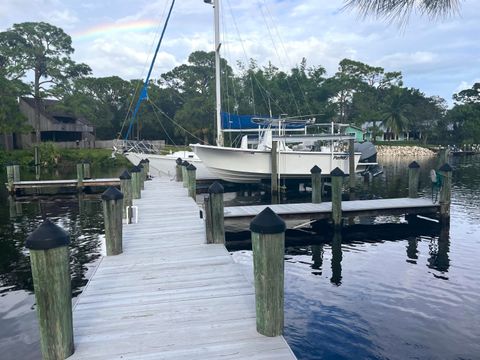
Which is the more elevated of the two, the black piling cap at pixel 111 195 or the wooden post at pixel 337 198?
the black piling cap at pixel 111 195

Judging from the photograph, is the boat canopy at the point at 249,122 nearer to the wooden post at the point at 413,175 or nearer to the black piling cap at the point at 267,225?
the wooden post at the point at 413,175

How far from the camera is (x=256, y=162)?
2306 cm

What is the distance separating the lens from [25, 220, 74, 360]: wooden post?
4004 mm

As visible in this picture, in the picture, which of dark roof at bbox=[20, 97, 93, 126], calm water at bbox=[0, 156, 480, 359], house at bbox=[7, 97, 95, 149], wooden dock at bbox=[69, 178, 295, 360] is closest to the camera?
wooden dock at bbox=[69, 178, 295, 360]

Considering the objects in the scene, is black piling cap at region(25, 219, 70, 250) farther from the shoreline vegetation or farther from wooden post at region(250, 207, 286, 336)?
the shoreline vegetation

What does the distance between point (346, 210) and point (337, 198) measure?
73 centimetres

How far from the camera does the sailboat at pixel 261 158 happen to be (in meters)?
Answer: 22.4

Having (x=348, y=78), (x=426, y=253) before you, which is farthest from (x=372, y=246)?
(x=348, y=78)

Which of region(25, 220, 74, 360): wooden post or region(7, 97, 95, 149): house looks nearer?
region(25, 220, 74, 360): wooden post

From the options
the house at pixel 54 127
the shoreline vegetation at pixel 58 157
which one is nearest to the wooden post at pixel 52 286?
the shoreline vegetation at pixel 58 157

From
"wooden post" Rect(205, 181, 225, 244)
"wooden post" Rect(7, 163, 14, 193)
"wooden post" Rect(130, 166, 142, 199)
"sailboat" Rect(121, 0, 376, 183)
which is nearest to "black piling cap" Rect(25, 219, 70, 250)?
"wooden post" Rect(205, 181, 225, 244)

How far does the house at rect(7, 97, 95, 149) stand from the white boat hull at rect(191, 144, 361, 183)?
3240 centimetres

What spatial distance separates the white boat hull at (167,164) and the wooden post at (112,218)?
17420mm

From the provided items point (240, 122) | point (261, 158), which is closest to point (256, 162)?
point (261, 158)
